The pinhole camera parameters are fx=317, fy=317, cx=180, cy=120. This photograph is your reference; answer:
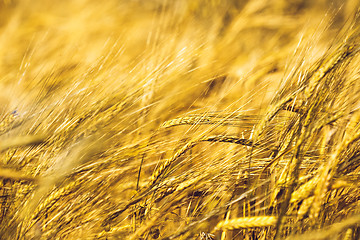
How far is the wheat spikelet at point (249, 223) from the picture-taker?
1.32 feet

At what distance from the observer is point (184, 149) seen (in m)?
0.52

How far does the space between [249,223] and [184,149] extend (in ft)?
0.52

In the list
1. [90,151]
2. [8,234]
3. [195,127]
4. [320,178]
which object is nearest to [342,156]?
[320,178]

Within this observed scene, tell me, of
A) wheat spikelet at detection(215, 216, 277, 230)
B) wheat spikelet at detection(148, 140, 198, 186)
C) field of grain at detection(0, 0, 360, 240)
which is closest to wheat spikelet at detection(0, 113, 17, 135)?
field of grain at detection(0, 0, 360, 240)

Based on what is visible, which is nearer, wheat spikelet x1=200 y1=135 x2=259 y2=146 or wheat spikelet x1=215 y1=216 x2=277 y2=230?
wheat spikelet x1=215 y1=216 x2=277 y2=230

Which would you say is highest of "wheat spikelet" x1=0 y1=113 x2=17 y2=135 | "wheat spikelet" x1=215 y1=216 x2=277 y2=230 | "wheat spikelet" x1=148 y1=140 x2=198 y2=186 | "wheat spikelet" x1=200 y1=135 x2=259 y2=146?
"wheat spikelet" x1=0 y1=113 x2=17 y2=135

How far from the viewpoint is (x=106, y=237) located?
0.50 m

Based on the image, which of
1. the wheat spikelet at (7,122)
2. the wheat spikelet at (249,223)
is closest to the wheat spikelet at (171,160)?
the wheat spikelet at (249,223)

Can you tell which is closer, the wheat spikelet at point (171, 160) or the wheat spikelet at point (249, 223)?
the wheat spikelet at point (249, 223)

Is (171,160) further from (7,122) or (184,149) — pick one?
(7,122)

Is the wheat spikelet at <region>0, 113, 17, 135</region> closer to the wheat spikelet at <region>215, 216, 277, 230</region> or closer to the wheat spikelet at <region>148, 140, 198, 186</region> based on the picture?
the wheat spikelet at <region>148, 140, 198, 186</region>

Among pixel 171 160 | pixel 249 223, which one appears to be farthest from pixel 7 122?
pixel 249 223

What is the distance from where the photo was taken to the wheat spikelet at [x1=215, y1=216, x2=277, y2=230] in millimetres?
401

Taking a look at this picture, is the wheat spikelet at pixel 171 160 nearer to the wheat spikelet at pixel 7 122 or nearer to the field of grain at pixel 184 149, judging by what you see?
the field of grain at pixel 184 149
